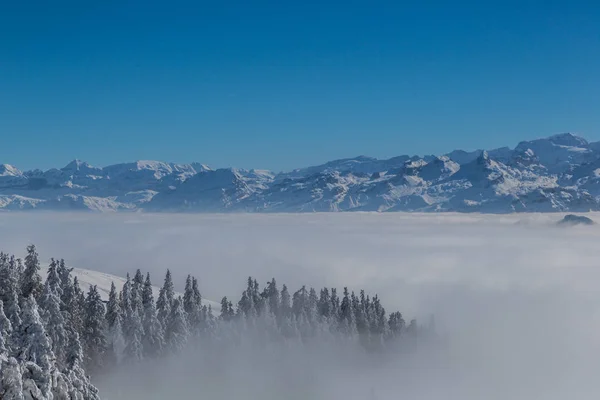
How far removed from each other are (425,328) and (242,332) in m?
90.6

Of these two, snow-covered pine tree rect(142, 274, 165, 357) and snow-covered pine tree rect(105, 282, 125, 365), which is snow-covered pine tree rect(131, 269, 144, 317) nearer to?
snow-covered pine tree rect(142, 274, 165, 357)

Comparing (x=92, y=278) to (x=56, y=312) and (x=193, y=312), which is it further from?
(x=56, y=312)

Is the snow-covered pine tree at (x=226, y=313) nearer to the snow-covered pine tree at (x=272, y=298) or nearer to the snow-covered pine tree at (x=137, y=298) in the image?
the snow-covered pine tree at (x=272, y=298)

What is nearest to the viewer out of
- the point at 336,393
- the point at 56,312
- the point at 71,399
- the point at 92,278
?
the point at 71,399

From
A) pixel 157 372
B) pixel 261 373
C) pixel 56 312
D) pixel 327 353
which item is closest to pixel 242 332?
pixel 261 373

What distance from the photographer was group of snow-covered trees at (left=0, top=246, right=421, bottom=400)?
71.8 feet

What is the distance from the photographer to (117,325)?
8162cm

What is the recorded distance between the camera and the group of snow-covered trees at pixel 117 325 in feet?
71.8

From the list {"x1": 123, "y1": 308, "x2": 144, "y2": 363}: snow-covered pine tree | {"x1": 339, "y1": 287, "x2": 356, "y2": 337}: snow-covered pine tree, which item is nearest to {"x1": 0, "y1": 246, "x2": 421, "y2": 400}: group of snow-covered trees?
{"x1": 123, "y1": 308, "x2": 144, "y2": 363}: snow-covered pine tree

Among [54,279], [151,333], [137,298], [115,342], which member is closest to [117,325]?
[115,342]

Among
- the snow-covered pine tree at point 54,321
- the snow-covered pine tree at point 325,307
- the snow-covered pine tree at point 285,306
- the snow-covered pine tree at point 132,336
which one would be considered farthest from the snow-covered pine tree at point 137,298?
the snow-covered pine tree at point 325,307

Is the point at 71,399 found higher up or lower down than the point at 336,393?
higher up

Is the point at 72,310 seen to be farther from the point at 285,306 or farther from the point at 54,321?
the point at 285,306

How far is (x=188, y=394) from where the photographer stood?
320ft
